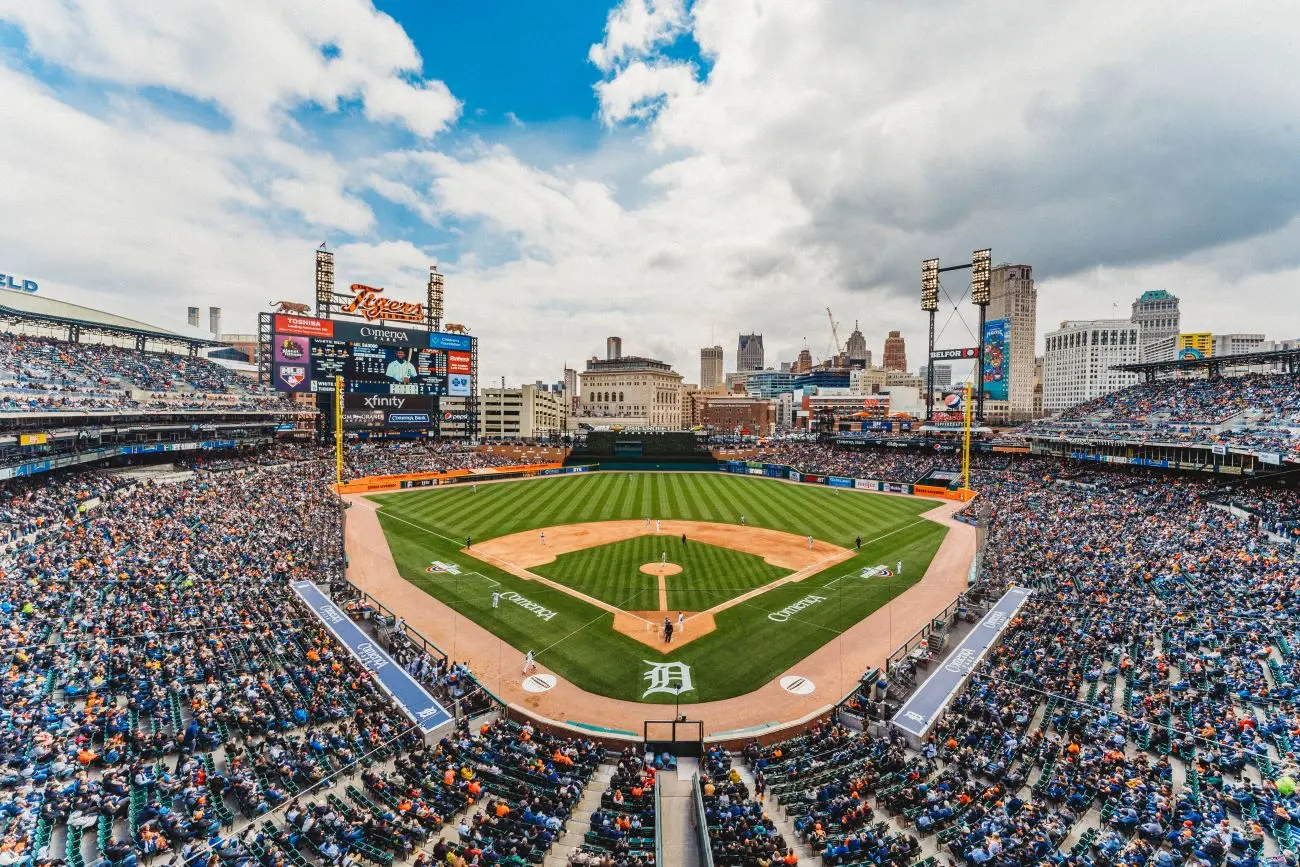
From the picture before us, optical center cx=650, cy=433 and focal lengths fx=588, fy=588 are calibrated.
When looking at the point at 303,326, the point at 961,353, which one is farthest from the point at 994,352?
the point at 303,326

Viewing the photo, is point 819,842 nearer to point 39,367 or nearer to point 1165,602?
point 1165,602

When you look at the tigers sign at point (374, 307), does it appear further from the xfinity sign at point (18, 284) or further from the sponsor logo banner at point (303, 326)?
the xfinity sign at point (18, 284)

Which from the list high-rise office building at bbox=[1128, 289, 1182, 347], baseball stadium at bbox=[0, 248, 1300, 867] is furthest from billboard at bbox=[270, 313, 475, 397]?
high-rise office building at bbox=[1128, 289, 1182, 347]

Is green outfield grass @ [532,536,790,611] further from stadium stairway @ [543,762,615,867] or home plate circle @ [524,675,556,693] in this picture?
stadium stairway @ [543,762,615,867]

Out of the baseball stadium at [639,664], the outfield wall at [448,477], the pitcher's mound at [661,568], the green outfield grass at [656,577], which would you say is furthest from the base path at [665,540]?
the outfield wall at [448,477]

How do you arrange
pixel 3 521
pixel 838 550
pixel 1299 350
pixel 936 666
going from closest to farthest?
pixel 936 666 → pixel 3 521 → pixel 838 550 → pixel 1299 350

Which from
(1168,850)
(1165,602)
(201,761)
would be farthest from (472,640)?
(1165,602)
